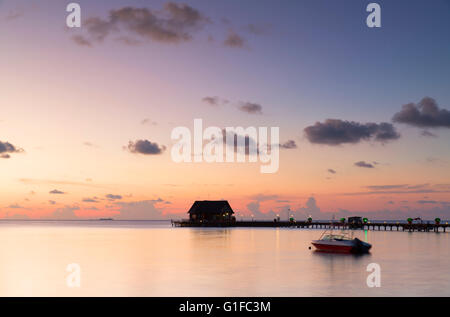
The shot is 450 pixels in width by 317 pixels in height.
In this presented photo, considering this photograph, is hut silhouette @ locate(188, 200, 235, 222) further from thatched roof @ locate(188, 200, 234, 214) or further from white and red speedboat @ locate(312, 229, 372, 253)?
white and red speedboat @ locate(312, 229, 372, 253)

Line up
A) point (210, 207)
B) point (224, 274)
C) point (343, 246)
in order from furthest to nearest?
point (210, 207) < point (343, 246) < point (224, 274)

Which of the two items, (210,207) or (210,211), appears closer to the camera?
(210,211)

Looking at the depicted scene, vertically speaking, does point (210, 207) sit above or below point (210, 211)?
above

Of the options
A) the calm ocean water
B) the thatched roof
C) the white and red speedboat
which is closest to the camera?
the calm ocean water

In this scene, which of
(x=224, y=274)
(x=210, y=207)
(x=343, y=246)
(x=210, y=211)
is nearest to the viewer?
(x=224, y=274)

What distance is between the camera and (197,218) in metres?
162

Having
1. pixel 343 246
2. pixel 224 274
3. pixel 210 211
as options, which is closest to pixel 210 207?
pixel 210 211

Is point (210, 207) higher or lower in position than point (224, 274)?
higher

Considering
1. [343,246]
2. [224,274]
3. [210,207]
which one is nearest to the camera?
[224,274]

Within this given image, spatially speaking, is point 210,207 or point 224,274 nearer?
point 224,274

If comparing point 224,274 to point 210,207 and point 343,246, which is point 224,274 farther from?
point 210,207

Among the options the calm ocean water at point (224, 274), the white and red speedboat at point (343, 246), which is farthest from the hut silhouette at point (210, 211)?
the white and red speedboat at point (343, 246)

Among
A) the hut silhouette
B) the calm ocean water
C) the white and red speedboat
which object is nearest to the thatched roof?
the hut silhouette

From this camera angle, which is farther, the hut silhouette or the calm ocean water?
the hut silhouette
